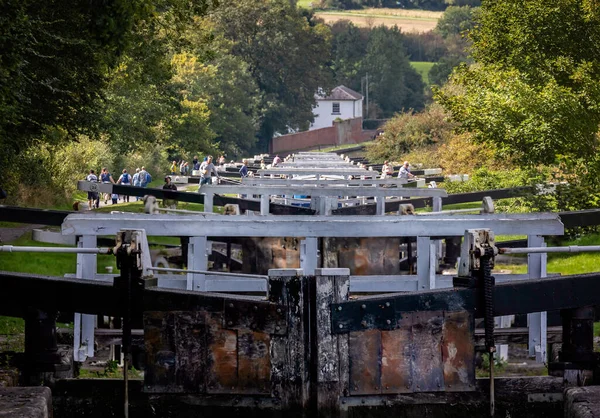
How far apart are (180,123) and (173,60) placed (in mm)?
15449

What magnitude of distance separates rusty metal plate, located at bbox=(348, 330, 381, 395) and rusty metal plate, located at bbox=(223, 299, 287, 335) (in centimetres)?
56

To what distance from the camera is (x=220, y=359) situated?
10.4 metres

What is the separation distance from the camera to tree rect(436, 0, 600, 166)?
100 feet

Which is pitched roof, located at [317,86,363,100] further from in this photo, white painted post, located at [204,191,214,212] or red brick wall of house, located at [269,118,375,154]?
white painted post, located at [204,191,214,212]

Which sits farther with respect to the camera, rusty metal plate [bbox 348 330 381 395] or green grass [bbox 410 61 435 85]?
green grass [bbox 410 61 435 85]

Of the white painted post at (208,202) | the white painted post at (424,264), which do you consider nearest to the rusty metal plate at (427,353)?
the white painted post at (424,264)

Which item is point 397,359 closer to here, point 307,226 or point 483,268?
point 483,268

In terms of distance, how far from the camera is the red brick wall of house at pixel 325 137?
430ft

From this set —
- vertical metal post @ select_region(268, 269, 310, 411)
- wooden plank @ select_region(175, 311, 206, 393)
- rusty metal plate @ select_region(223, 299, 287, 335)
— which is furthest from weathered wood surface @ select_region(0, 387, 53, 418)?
vertical metal post @ select_region(268, 269, 310, 411)

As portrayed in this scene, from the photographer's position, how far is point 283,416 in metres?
10.3

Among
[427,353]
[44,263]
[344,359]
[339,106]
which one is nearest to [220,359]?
[344,359]

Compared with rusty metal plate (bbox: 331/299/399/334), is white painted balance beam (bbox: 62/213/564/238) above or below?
above

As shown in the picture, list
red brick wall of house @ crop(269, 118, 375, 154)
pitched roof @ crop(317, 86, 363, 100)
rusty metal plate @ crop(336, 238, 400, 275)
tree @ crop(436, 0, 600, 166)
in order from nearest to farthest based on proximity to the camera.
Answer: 1. rusty metal plate @ crop(336, 238, 400, 275)
2. tree @ crop(436, 0, 600, 166)
3. red brick wall of house @ crop(269, 118, 375, 154)
4. pitched roof @ crop(317, 86, 363, 100)

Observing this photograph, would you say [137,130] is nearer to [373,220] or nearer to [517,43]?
[517,43]
